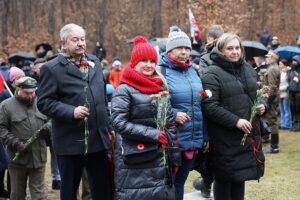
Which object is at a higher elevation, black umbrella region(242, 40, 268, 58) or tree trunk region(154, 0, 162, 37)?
tree trunk region(154, 0, 162, 37)

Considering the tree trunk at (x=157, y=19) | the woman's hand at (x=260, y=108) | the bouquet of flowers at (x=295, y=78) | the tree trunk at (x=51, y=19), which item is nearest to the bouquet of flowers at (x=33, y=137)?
the woman's hand at (x=260, y=108)

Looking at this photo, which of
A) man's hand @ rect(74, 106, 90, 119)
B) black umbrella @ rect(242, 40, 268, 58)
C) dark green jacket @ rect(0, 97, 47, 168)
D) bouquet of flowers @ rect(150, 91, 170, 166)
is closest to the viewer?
bouquet of flowers @ rect(150, 91, 170, 166)

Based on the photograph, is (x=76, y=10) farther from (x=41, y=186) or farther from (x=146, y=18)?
(x=41, y=186)

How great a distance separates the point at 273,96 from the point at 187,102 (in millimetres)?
6110

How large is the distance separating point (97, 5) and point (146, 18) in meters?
3.66

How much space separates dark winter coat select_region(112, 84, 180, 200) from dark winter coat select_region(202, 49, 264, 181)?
2.35ft

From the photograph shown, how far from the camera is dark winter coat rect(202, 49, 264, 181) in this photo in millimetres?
5004

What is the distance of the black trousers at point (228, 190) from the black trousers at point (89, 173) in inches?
45.8

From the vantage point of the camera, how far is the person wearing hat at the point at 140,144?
4508 millimetres

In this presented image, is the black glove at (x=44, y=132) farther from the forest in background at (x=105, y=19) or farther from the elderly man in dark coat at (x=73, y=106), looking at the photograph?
the forest in background at (x=105, y=19)

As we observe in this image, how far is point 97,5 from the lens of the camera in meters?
34.6

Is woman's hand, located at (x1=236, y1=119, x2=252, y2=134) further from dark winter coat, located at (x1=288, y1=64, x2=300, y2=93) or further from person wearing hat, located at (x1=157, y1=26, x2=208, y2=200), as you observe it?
dark winter coat, located at (x1=288, y1=64, x2=300, y2=93)

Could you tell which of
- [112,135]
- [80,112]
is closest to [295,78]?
[112,135]

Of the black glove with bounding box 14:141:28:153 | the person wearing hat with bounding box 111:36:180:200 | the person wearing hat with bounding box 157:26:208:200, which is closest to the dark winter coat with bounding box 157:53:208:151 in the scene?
the person wearing hat with bounding box 157:26:208:200
